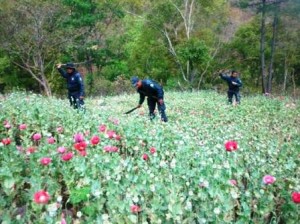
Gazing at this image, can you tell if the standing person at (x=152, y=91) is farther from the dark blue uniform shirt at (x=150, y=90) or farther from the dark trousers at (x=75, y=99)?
the dark trousers at (x=75, y=99)

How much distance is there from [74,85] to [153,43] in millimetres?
22931

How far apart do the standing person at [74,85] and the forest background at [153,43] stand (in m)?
15.8

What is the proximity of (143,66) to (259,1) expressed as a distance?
40.8ft

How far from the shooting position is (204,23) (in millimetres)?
33812

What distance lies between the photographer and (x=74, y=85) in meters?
11.4

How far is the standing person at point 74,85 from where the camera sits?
11156mm

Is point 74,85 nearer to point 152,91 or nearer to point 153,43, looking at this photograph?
point 152,91

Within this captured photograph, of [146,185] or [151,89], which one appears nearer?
[146,185]

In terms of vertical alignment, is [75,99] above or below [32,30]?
below

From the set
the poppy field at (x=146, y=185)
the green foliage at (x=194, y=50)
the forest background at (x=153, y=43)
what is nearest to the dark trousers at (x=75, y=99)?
the poppy field at (x=146, y=185)

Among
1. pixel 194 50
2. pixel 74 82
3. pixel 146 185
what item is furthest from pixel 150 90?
pixel 194 50

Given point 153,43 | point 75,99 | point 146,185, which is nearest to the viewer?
point 146,185

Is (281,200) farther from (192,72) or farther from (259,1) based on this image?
(192,72)

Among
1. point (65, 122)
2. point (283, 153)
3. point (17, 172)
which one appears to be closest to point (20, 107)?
point (65, 122)
